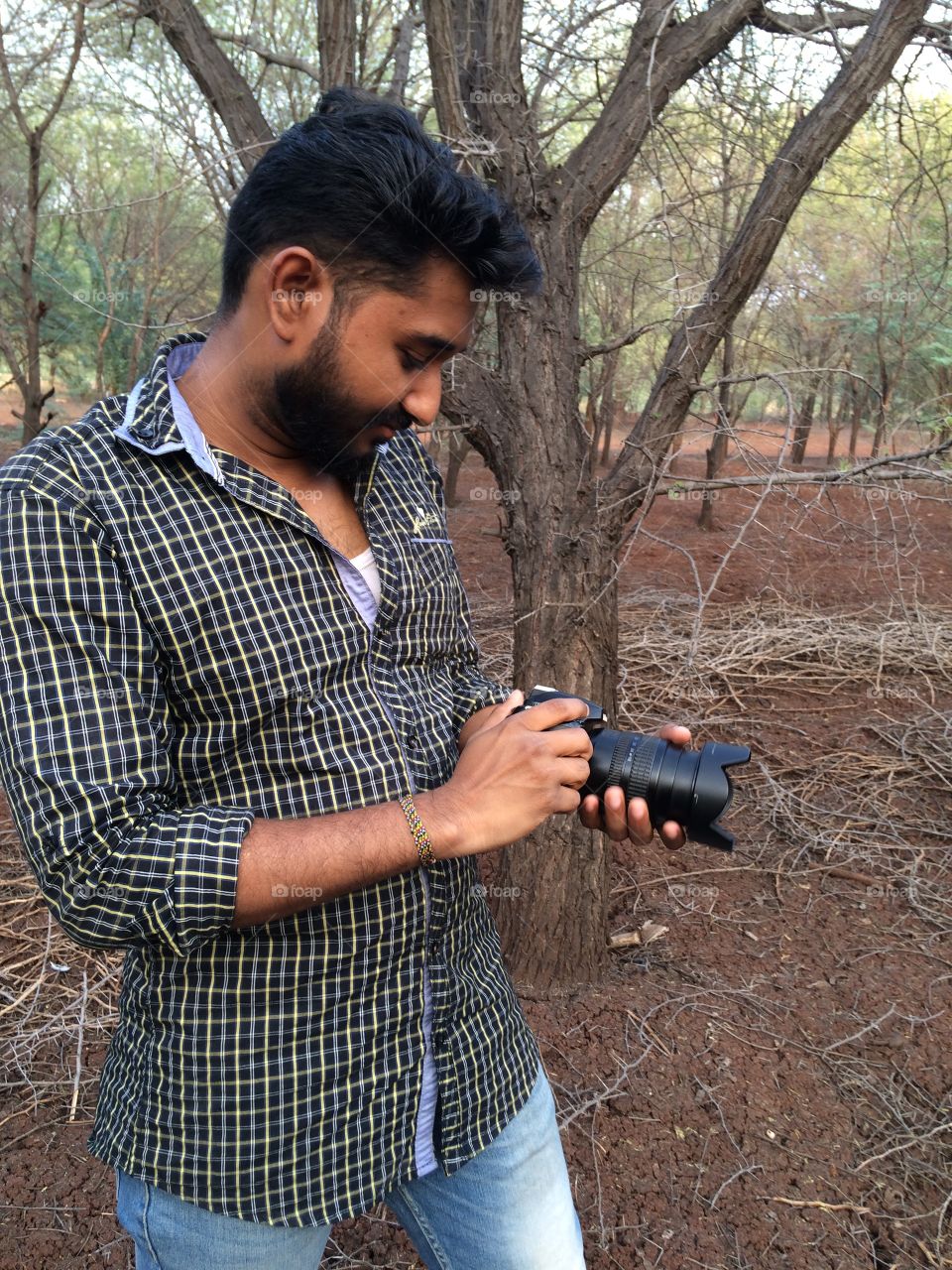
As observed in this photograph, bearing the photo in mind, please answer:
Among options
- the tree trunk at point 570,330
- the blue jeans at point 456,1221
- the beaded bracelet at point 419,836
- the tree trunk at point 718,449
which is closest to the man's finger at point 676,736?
the beaded bracelet at point 419,836

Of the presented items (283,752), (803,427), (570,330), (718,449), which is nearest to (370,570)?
(283,752)

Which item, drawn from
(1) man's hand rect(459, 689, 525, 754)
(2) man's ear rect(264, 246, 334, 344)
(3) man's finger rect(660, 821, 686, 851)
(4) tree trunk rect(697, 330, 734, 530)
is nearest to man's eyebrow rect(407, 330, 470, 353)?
(2) man's ear rect(264, 246, 334, 344)

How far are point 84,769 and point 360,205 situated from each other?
74 centimetres

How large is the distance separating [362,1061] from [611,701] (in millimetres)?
1820

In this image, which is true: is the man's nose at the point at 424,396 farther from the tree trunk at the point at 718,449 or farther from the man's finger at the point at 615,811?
the tree trunk at the point at 718,449

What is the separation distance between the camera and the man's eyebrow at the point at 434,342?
3.89 ft

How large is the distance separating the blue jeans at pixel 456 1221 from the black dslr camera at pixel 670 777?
490mm

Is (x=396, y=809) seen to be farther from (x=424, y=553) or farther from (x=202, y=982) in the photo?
(x=424, y=553)

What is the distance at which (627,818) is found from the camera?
4.22 ft

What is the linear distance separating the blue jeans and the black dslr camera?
490 mm

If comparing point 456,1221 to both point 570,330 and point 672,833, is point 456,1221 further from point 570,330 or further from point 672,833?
point 570,330

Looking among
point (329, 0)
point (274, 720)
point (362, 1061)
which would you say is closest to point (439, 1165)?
point (362, 1061)

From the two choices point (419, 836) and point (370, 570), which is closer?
point (419, 836)

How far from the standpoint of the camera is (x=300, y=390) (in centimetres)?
113
